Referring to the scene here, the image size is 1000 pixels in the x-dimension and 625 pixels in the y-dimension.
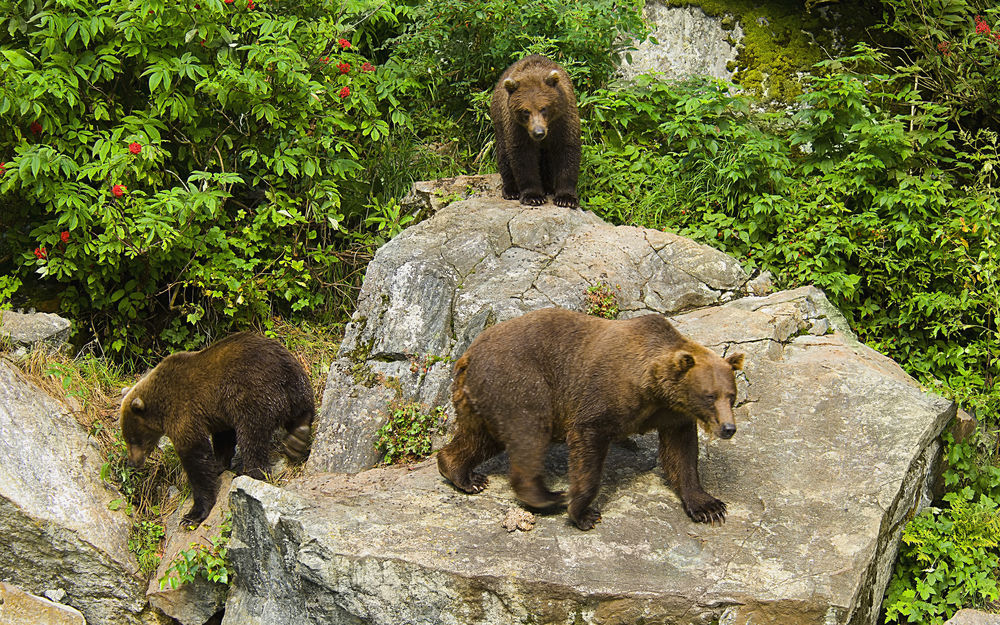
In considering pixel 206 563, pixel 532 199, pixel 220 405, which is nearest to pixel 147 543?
pixel 206 563

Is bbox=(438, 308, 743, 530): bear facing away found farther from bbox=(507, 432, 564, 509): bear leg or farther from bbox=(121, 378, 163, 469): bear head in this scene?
bbox=(121, 378, 163, 469): bear head

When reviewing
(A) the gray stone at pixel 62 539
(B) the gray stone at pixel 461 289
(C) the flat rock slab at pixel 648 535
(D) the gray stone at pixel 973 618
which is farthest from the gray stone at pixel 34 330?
(D) the gray stone at pixel 973 618

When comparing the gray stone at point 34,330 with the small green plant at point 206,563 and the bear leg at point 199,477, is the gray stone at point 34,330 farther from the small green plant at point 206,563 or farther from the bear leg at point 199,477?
the small green plant at point 206,563

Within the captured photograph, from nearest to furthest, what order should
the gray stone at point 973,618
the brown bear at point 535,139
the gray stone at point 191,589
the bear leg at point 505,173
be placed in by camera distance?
1. the gray stone at point 973,618
2. the gray stone at point 191,589
3. the brown bear at point 535,139
4. the bear leg at point 505,173

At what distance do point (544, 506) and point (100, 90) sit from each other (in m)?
5.94

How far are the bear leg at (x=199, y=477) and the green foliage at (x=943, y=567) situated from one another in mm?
4977

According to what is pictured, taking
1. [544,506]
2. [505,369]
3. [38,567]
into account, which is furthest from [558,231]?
[38,567]

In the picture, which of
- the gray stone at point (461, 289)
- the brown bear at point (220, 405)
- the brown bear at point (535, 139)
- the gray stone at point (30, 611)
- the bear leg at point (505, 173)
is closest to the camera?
the gray stone at point (30, 611)

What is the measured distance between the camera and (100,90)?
8.39 m

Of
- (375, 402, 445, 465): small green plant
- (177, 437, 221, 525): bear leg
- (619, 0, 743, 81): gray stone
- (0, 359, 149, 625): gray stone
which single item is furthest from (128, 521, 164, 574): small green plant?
(619, 0, 743, 81): gray stone

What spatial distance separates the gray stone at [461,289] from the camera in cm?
705

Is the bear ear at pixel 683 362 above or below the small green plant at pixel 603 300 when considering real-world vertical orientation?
above

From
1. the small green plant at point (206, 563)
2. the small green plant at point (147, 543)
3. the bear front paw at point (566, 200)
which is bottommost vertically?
the small green plant at point (147, 543)

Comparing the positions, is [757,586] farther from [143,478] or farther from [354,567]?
[143,478]
